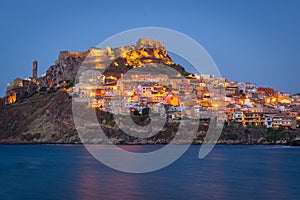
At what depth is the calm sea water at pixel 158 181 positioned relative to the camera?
2309cm

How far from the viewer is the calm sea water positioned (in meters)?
23.1

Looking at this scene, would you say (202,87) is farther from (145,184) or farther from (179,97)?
(145,184)

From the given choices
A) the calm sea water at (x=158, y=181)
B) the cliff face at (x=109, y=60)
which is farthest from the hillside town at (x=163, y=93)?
the calm sea water at (x=158, y=181)

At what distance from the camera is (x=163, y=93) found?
85000mm

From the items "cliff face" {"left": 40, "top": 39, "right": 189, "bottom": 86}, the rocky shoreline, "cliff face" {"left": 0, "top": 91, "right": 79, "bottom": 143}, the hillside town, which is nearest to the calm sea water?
the rocky shoreline

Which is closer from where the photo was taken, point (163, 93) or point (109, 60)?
point (163, 93)

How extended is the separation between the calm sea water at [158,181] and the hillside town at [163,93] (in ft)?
110

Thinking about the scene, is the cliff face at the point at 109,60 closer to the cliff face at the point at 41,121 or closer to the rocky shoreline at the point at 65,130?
the cliff face at the point at 41,121

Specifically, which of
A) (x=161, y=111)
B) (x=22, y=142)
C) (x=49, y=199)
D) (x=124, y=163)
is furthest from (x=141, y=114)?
(x=49, y=199)

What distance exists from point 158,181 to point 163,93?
57919 millimetres

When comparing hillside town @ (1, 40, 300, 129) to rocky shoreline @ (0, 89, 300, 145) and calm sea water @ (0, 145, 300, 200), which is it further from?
calm sea water @ (0, 145, 300, 200)

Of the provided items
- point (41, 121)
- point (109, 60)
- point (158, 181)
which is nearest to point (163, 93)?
point (41, 121)

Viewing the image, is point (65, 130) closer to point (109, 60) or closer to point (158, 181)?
point (109, 60)

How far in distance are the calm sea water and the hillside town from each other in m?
33.5
